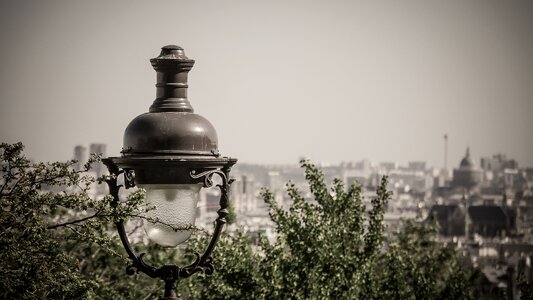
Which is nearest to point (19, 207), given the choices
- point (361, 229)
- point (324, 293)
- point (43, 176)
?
point (43, 176)

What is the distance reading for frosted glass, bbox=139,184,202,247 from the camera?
8.60m

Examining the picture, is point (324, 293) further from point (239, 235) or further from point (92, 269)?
point (92, 269)

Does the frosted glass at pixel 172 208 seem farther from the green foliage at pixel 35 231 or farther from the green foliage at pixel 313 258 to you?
the green foliage at pixel 313 258

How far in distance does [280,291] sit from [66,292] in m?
12.7

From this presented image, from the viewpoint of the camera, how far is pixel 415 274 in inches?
1243

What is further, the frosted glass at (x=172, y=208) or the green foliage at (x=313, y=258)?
the green foliage at (x=313, y=258)

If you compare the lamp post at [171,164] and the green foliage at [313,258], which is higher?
the lamp post at [171,164]

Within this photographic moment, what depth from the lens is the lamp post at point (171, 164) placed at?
8461 mm

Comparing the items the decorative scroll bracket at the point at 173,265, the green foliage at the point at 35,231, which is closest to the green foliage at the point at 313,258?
the green foliage at the point at 35,231

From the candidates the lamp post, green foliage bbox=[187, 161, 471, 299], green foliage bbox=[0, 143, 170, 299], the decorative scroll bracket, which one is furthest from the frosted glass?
green foliage bbox=[187, 161, 471, 299]

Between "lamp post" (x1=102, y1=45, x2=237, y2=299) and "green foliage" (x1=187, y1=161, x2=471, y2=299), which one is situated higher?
"lamp post" (x1=102, y1=45, x2=237, y2=299)

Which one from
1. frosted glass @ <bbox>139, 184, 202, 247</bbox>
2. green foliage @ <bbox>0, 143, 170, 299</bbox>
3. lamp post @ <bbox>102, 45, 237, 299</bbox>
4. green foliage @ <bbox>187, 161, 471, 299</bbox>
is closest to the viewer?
lamp post @ <bbox>102, 45, 237, 299</bbox>

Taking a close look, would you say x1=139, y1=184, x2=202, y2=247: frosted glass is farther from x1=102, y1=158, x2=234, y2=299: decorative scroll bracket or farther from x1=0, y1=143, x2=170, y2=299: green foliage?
x1=0, y1=143, x2=170, y2=299: green foliage

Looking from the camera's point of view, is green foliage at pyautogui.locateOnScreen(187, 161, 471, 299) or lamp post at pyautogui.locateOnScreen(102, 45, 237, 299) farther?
green foliage at pyautogui.locateOnScreen(187, 161, 471, 299)
